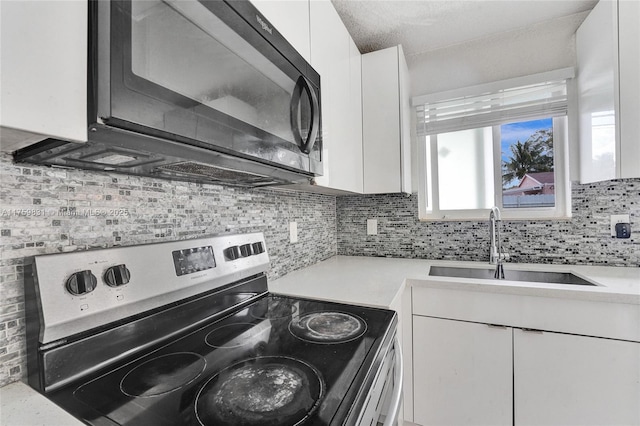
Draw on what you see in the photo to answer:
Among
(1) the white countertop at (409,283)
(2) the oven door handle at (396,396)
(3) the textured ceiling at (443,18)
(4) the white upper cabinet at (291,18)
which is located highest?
(3) the textured ceiling at (443,18)

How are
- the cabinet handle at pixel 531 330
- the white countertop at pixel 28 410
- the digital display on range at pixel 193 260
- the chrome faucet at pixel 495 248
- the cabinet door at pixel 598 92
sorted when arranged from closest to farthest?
the white countertop at pixel 28 410, the digital display on range at pixel 193 260, the cabinet handle at pixel 531 330, the cabinet door at pixel 598 92, the chrome faucet at pixel 495 248

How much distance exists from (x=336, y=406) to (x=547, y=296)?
116 cm

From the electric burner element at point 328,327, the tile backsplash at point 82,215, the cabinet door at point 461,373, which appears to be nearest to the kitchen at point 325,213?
the tile backsplash at point 82,215

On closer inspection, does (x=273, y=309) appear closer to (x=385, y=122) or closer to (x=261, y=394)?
(x=261, y=394)

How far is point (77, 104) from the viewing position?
0.41 metres

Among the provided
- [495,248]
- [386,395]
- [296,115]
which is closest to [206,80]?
[296,115]

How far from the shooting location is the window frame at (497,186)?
171 cm

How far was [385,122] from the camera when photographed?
1.72m

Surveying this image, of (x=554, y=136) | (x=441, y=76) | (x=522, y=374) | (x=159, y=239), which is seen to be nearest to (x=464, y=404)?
(x=522, y=374)

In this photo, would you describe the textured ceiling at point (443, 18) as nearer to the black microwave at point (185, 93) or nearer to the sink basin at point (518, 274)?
the black microwave at point (185, 93)

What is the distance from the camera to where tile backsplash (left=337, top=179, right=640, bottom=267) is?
152cm

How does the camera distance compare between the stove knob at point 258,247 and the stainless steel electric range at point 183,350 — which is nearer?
the stainless steel electric range at point 183,350

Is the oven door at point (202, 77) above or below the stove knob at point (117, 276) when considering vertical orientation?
above

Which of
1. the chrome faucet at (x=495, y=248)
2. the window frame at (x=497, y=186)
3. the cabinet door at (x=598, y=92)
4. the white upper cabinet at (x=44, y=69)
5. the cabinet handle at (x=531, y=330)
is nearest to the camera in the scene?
the white upper cabinet at (x=44, y=69)
